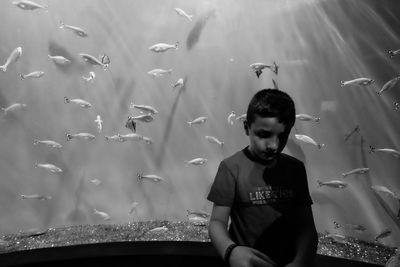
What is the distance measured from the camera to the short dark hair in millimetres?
1244

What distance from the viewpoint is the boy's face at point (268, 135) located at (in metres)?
1.24

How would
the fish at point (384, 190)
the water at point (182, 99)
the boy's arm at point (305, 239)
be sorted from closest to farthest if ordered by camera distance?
the boy's arm at point (305, 239)
the fish at point (384, 190)
the water at point (182, 99)

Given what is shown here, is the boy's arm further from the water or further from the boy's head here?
the water

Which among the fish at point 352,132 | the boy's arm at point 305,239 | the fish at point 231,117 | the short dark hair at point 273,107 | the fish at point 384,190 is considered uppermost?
the short dark hair at point 273,107

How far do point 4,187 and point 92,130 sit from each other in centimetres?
218

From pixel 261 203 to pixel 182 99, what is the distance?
5783mm

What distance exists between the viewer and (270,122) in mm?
1237

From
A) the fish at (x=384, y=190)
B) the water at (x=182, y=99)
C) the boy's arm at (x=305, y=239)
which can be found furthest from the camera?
the water at (x=182, y=99)

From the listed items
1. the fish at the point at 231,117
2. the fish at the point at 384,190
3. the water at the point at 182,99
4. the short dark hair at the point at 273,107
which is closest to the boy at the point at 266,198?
the short dark hair at the point at 273,107

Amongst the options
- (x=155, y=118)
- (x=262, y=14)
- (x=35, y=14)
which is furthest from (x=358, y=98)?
(x=35, y=14)

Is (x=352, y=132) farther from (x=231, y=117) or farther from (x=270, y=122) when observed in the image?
(x=270, y=122)

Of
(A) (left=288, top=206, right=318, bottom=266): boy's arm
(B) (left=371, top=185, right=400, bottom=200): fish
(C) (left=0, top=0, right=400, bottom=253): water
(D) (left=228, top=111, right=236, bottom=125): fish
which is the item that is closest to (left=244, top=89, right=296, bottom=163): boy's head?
(A) (left=288, top=206, right=318, bottom=266): boy's arm

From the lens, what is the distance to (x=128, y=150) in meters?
6.99

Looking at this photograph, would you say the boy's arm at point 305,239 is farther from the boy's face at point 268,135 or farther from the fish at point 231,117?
the fish at point 231,117
